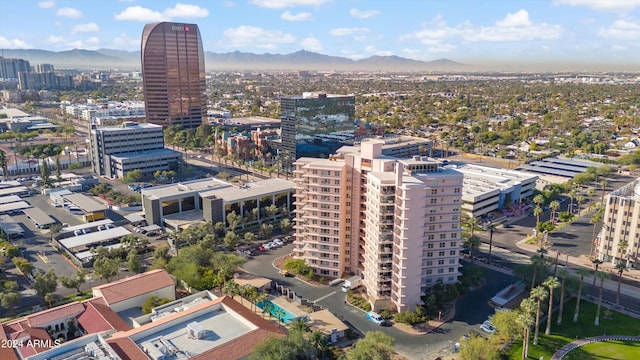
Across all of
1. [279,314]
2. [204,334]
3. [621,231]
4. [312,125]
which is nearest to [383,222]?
[279,314]

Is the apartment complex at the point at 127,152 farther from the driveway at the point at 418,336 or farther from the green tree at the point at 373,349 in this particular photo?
the green tree at the point at 373,349

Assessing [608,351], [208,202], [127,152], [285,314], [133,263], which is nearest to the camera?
[608,351]

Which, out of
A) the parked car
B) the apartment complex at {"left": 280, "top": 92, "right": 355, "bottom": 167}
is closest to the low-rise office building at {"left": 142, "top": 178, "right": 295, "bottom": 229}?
the parked car

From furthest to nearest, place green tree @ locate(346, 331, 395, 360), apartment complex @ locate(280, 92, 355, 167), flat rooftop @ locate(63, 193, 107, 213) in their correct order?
apartment complex @ locate(280, 92, 355, 167)
flat rooftop @ locate(63, 193, 107, 213)
green tree @ locate(346, 331, 395, 360)

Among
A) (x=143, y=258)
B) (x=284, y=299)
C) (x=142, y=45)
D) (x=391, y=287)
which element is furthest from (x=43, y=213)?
(x=142, y=45)

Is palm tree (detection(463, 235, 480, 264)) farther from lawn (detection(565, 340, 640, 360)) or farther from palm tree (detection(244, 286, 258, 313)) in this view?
palm tree (detection(244, 286, 258, 313))

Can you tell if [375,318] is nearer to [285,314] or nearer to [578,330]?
[285,314]

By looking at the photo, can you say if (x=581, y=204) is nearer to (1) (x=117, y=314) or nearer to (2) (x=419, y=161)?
(2) (x=419, y=161)
